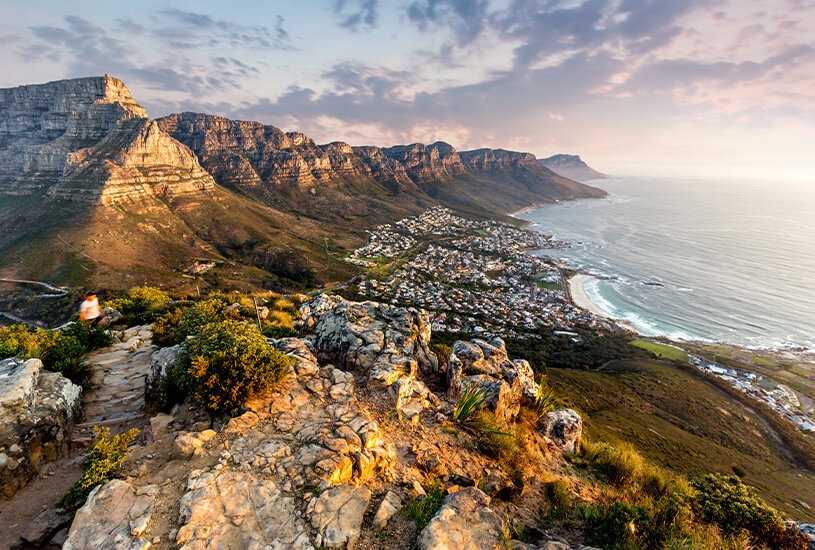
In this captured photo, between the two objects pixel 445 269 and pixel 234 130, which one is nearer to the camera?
pixel 445 269

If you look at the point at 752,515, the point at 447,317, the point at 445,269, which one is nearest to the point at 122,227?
the point at 447,317

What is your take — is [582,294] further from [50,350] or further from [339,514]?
[50,350]

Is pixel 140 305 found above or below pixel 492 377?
above

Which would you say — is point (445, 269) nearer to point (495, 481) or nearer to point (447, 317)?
point (447, 317)

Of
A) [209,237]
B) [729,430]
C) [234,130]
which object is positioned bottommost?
[729,430]

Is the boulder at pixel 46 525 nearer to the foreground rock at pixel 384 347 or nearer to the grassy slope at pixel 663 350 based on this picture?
the foreground rock at pixel 384 347

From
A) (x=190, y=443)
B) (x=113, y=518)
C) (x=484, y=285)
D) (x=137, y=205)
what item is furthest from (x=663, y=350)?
(x=137, y=205)
